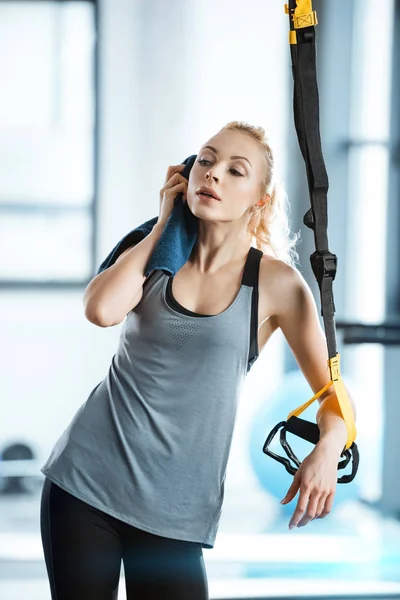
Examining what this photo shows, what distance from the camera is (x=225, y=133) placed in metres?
1.33

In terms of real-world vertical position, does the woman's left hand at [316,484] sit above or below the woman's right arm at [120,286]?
below

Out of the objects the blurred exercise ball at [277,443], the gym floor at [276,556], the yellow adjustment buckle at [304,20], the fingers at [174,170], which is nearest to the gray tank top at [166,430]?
the fingers at [174,170]

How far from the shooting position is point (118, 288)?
1.20 m

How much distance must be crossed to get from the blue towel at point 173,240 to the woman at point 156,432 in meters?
0.02

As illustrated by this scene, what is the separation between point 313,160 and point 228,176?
25cm

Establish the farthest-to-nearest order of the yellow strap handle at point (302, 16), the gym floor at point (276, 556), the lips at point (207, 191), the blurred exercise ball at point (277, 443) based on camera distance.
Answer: the blurred exercise ball at point (277, 443) → the gym floor at point (276, 556) → the lips at point (207, 191) → the yellow strap handle at point (302, 16)

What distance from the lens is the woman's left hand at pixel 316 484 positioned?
107 centimetres

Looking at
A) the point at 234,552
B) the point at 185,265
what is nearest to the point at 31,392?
the point at 234,552

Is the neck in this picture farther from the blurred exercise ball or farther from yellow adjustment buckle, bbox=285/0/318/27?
the blurred exercise ball

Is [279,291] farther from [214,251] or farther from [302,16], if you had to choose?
[302,16]

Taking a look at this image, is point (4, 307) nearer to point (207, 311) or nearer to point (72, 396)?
point (72, 396)

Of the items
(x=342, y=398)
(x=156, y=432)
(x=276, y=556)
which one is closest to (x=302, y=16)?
(x=342, y=398)

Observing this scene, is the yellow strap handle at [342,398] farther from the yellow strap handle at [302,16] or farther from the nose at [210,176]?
the yellow strap handle at [302,16]

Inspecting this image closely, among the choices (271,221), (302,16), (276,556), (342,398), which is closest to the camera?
(302,16)
